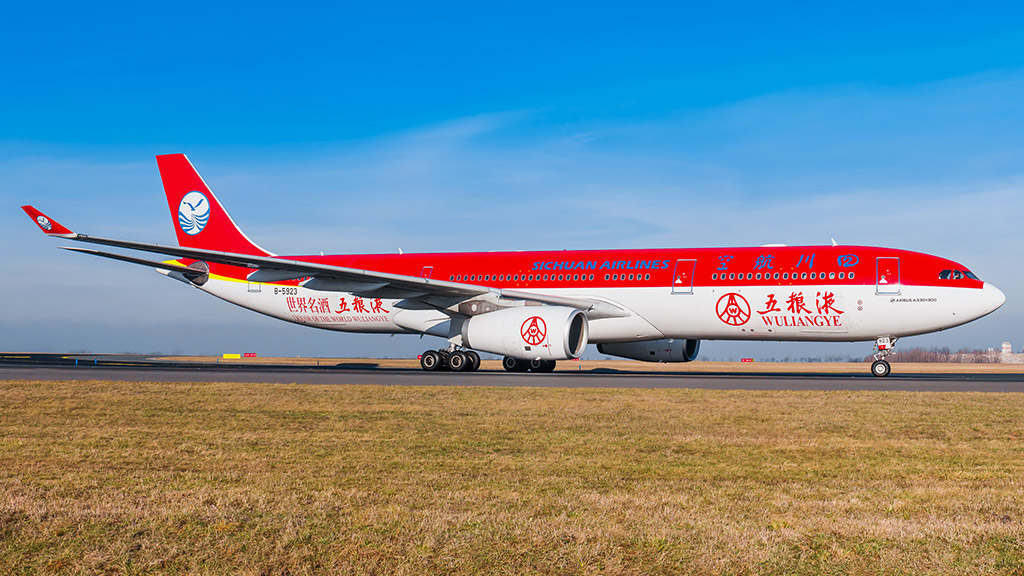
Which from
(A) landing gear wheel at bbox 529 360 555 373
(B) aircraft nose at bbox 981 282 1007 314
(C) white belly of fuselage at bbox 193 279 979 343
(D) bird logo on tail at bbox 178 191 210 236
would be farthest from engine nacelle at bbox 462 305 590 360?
(D) bird logo on tail at bbox 178 191 210 236

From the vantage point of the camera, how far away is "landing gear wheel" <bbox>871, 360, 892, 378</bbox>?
75.9 feet

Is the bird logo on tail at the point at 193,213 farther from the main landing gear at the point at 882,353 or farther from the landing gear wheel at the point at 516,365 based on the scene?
the main landing gear at the point at 882,353

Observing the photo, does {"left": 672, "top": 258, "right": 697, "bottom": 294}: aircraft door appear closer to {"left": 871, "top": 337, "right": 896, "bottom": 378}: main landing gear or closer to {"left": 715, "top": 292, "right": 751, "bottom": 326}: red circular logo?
{"left": 715, "top": 292, "right": 751, "bottom": 326}: red circular logo

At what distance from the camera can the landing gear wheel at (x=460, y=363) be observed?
2662 cm

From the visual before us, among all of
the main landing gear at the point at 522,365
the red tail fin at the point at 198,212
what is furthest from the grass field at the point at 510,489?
the red tail fin at the point at 198,212

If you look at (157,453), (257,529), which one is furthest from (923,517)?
(157,453)

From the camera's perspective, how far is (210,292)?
31.8 m

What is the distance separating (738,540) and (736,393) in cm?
1159

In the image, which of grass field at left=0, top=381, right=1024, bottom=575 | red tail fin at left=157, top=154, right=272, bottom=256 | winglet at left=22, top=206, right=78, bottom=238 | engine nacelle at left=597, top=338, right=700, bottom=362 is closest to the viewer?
grass field at left=0, top=381, right=1024, bottom=575

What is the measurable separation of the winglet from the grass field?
10.5 meters

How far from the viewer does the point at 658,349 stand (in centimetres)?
2816

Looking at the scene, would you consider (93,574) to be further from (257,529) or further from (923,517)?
(923,517)

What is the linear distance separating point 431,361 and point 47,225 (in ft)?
38.1

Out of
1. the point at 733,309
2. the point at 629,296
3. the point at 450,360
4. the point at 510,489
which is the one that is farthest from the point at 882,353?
the point at 510,489
